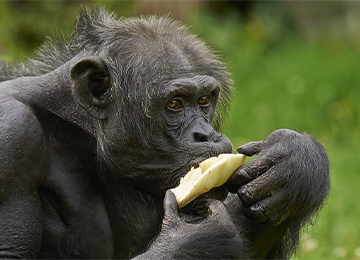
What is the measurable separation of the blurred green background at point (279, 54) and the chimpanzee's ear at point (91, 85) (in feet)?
14.6

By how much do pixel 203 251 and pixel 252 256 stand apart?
0.78 m

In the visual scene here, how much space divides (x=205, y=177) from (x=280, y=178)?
593 mm

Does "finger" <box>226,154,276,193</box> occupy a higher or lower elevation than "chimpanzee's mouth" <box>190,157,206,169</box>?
lower

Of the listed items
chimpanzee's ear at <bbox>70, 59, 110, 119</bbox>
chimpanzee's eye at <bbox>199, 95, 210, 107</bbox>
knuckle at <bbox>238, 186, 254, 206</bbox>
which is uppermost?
chimpanzee's ear at <bbox>70, 59, 110, 119</bbox>

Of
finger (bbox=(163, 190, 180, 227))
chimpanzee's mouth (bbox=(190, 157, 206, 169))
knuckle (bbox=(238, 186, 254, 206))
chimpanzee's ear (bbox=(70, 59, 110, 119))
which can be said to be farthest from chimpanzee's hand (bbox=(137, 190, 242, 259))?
chimpanzee's ear (bbox=(70, 59, 110, 119))

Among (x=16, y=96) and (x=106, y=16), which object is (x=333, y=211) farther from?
(x=16, y=96)

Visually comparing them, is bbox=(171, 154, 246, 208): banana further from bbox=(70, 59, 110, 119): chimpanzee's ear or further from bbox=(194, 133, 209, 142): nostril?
bbox=(70, 59, 110, 119): chimpanzee's ear

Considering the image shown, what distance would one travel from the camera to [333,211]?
7.75m

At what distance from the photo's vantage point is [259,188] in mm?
4004

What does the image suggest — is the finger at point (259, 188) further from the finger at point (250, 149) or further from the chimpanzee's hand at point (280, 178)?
the finger at point (250, 149)

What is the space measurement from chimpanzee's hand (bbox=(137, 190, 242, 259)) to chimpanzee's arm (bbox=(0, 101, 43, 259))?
3.00 ft

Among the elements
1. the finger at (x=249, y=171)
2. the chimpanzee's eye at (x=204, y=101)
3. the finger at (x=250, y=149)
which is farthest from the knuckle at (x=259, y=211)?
the chimpanzee's eye at (x=204, y=101)

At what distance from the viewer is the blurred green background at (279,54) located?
428 inches

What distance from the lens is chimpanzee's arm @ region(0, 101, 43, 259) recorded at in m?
4.14
